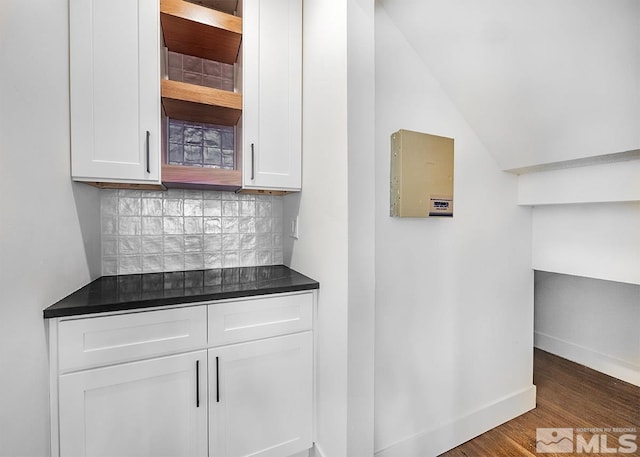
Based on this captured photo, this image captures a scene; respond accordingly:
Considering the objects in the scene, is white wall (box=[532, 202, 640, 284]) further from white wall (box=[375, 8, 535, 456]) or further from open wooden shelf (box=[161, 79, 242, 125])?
open wooden shelf (box=[161, 79, 242, 125])

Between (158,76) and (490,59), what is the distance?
1.53 meters

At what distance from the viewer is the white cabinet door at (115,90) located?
124cm

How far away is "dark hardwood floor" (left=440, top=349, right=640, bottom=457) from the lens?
5.16 feet

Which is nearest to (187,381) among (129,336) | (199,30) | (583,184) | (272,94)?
(129,336)

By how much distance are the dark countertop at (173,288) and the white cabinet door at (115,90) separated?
500 millimetres

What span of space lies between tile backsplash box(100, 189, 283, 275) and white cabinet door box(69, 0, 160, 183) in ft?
1.27

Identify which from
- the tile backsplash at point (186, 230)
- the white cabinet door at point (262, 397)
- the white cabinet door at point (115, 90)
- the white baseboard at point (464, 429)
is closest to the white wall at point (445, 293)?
the white baseboard at point (464, 429)

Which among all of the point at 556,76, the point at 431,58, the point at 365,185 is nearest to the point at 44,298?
the point at 365,185

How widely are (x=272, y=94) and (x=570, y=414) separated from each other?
265 cm

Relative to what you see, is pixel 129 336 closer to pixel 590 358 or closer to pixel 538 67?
pixel 538 67

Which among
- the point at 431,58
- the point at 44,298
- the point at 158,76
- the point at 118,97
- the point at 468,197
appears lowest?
the point at 44,298

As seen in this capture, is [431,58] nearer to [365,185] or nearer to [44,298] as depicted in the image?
[365,185]

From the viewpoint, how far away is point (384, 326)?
54.2 inches

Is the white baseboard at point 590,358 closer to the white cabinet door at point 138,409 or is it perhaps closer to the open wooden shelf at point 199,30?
the white cabinet door at point 138,409
